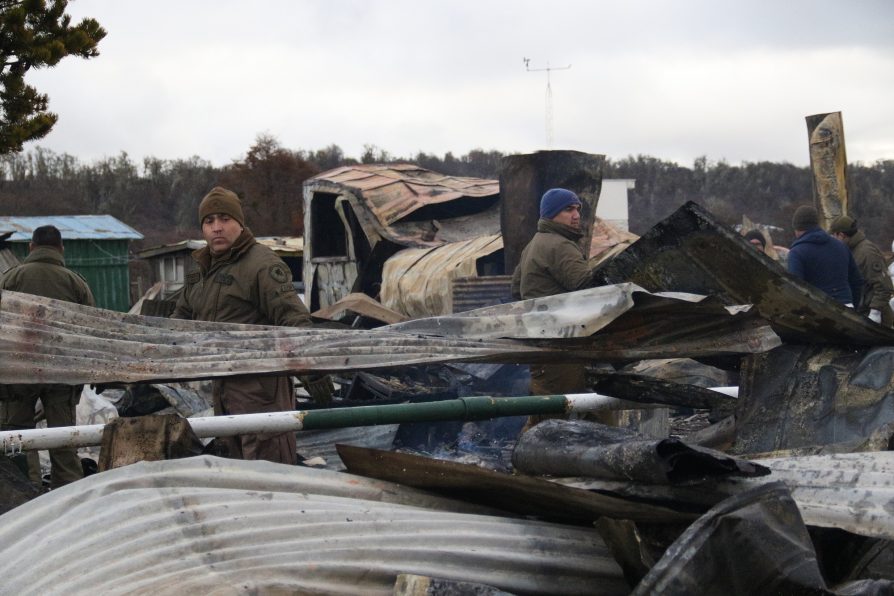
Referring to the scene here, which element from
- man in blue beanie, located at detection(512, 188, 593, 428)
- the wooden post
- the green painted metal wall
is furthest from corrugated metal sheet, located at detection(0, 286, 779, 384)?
the green painted metal wall

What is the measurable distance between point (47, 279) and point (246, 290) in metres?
2.39

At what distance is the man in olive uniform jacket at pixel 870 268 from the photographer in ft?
27.9

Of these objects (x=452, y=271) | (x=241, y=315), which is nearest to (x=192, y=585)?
Result: (x=241, y=315)

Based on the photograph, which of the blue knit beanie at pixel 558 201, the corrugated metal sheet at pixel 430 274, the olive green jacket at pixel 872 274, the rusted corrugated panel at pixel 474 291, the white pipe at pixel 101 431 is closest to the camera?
the white pipe at pixel 101 431

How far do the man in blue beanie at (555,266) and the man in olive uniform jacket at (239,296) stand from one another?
184 centimetres

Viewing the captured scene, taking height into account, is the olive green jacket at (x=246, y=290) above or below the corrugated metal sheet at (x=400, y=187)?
below

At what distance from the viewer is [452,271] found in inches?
507

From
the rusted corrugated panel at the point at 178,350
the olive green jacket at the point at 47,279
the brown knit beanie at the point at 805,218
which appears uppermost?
the brown knit beanie at the point at 805,218

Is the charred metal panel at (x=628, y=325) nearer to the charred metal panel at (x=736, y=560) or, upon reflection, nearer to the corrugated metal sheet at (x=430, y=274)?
the charred metal panel at (x=736, y=560)

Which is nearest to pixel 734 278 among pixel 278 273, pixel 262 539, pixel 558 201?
pixel 262 539

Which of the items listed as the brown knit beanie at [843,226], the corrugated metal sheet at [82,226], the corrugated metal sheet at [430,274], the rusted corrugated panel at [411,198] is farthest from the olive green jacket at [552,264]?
the corrugated metal sheet at [82,226]

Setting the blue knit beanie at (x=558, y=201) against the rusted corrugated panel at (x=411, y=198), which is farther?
the rusted corrugated panel at (x=411, y=198)

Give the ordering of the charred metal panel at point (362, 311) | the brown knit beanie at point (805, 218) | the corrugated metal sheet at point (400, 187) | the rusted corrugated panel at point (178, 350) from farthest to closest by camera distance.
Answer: the corrugated metal sheet at point (400, 187) → the charred metal panel at point (362, 311) → the brown knit beanie at point (805, 218) → the rusted corrugated panel at point (178, 350)

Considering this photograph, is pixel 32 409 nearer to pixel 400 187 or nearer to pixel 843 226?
pixel 843 226
